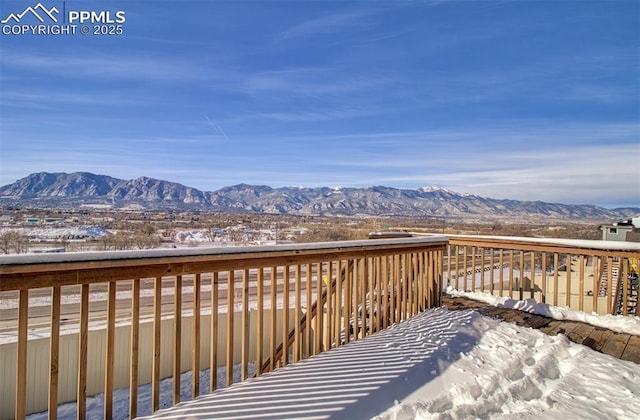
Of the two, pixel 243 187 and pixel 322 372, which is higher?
pixel 243 187

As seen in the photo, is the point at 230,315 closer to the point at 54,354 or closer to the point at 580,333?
the point at 54,354

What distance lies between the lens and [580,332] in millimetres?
3443

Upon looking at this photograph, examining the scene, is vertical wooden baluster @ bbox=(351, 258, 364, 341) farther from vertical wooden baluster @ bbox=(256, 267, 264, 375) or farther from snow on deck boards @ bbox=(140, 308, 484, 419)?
vertical wooden baluster @ bbox=(256, 267, 264, 375)

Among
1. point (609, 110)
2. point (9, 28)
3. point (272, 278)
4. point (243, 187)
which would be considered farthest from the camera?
point (243, 187)

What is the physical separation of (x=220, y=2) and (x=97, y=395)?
7024mm

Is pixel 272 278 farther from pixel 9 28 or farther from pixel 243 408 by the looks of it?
pixel 9 28

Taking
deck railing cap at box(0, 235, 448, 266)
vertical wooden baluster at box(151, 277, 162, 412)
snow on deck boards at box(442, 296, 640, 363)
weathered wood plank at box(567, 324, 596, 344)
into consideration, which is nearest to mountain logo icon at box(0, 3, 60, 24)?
deck railing cap at box(0, 235, 448, 266)

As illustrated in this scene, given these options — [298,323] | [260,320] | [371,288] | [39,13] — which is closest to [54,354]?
[260,320]

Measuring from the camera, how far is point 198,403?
1893mm

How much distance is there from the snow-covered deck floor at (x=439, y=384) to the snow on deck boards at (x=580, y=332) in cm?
33

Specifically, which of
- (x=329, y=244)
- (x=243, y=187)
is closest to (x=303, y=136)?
(x=329, y=244)

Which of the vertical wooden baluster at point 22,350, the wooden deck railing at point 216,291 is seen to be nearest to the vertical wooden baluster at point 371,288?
the wooden deck railing at point 216,291

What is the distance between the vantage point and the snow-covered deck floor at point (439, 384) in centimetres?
182

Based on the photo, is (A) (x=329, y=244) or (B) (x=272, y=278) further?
(A) (x=329, y=244)
